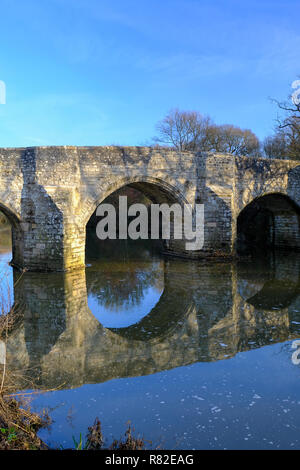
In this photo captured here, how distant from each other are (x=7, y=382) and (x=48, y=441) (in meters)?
0.92

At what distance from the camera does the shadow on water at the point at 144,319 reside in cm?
449

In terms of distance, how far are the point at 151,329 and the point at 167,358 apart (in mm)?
1179

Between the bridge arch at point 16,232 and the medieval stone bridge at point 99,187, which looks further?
the bridge arch at point 16,232

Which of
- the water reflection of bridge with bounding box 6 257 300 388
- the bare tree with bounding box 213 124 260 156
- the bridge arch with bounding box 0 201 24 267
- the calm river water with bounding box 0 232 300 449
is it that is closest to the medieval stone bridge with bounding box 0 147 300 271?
the bridge arch with bounding box 0 201 24 267

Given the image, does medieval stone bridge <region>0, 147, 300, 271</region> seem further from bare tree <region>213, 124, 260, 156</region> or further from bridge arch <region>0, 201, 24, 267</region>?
bare tree <region>213, 124, 260, 156</region>

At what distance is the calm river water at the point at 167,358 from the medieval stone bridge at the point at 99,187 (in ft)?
5.91

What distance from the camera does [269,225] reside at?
675 inches

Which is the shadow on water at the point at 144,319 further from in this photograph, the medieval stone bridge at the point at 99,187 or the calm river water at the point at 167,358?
the medieval stone bridge at the point at 99,187

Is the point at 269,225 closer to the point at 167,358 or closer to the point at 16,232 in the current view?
the point at 16,232

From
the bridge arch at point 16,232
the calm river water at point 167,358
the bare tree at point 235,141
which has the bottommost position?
the calm river water at point 167,358

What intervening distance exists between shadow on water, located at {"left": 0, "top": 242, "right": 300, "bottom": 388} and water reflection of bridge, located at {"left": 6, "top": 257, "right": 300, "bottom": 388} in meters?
0.01

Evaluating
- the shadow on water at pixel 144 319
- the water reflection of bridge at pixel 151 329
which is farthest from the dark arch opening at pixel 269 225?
the water reflection of bridge at pixel 151 329

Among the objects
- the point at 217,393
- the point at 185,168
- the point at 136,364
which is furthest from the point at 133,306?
the point at 185,168

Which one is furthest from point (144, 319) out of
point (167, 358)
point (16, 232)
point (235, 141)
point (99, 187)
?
point (235, 141)
